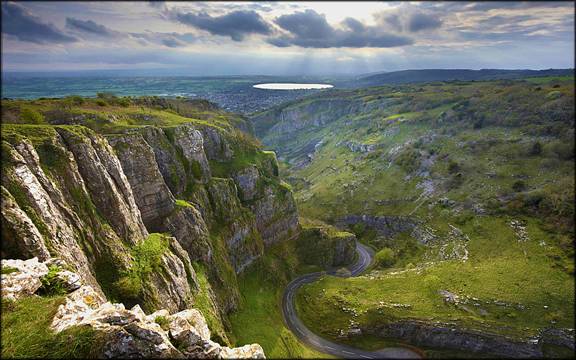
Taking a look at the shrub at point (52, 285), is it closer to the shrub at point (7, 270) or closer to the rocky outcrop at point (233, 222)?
the shrub at point (7, 270)

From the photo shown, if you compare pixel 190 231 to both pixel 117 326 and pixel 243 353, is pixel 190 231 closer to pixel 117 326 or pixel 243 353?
pixel 117 326

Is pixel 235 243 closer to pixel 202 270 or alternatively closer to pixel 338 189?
pixel 202 270

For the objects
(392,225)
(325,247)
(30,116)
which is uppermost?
(30,116)

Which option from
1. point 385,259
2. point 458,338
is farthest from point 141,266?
point 385,259

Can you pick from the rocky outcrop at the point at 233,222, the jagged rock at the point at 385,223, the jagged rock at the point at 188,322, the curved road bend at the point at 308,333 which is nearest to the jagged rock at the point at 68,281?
the jagged rock at the point at 188,322

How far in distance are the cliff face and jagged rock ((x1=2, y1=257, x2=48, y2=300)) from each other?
221 cm

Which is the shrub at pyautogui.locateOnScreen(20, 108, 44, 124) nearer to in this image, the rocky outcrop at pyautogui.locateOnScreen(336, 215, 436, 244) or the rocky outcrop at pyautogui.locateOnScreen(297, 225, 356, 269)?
the rocky outcrop at pyautogui.locateOnScreen(297, 225, 356, 269)

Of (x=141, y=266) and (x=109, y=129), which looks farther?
(x=109, y=129)

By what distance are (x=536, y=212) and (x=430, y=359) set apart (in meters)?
109

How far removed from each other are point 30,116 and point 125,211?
24808 mm

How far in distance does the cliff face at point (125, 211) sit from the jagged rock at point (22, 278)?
2215 mm

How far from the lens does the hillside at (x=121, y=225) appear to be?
845 inches

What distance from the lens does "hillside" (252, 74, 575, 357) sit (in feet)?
229

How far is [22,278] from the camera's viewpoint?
879 inches
